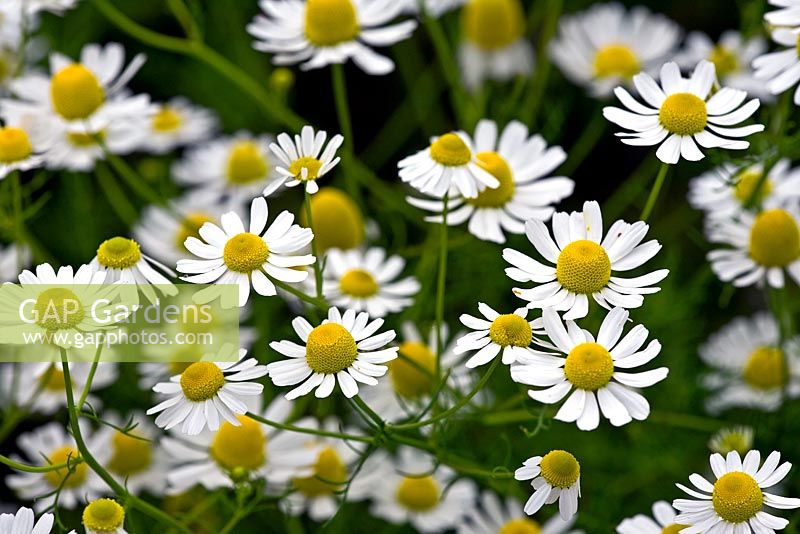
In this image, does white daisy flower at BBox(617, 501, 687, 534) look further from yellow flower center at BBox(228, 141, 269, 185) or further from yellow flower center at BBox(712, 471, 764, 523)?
yellow flower center at BBox(228, 141, 269, 185)

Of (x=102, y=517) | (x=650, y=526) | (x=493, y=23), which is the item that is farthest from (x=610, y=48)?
(x=102, y=517)

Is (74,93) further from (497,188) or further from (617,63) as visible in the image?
(617,63)

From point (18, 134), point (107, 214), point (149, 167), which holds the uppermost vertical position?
point (18, 134)

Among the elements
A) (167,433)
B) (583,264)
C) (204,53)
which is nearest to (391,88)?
(204,53)

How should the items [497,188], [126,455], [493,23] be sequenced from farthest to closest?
[493,23], [126,455], [497,188]

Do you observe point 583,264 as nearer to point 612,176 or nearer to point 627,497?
point 627,497

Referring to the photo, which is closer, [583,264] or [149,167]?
[583,264]

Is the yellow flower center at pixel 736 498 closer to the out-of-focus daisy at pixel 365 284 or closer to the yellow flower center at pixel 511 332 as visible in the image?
the yellow flower center at pixel 511 332
